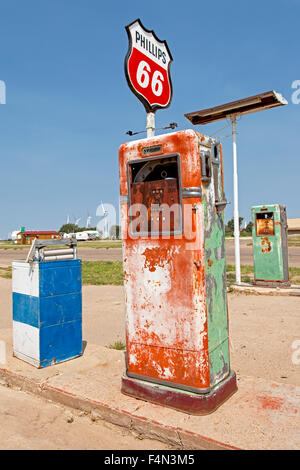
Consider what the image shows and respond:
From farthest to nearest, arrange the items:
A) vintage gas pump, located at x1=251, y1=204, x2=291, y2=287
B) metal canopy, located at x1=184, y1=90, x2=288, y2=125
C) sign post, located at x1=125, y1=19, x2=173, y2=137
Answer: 1. vintage gas pump, located at x1=251, y1=204, x2=291, y2=287
2. metal canopy, located at x1=184, y1=90, x2=288, y2=125
3. sign post, located at x1=125, y1=19, x2=173, y2=137

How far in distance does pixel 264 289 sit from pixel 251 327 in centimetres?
297

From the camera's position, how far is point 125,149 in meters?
3.16

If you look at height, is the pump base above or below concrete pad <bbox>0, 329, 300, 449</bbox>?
above

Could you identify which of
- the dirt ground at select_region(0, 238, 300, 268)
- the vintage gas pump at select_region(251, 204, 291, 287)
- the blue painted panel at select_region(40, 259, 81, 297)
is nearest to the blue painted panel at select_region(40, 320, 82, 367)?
the blue painted panel at select_region(40, 259, 81, 297)

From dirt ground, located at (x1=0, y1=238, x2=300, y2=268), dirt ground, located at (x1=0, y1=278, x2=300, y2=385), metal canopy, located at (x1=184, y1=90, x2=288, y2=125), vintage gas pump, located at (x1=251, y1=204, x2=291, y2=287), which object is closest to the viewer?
dirt ground, located at (x1=0, y1=278, x2=300, y2=385)

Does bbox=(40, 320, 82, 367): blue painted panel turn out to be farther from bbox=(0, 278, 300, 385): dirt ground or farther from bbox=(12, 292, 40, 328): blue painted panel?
bbox=(0, 278, 300, 385): dirt ground

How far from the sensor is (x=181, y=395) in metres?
2.81

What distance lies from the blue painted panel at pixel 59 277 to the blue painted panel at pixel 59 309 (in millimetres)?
57

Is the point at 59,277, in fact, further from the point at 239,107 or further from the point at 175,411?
the point at 239,107

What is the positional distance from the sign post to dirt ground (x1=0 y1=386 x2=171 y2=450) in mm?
3040

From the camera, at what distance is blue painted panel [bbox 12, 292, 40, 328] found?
3.85m
